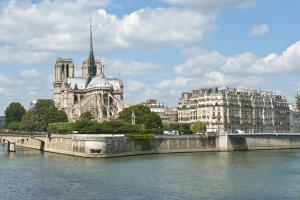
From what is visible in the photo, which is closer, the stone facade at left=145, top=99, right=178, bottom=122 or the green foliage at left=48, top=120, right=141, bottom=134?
the green foliage at left=48, top=120, right=141, bottom=134

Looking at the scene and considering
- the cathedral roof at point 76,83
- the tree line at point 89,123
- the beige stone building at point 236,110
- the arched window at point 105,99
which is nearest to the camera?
the tree line at point 89,123

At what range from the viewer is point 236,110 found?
11575 centimetres

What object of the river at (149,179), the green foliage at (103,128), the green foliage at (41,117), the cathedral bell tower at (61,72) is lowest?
the river at (149,179)

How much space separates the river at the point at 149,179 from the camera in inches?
1474

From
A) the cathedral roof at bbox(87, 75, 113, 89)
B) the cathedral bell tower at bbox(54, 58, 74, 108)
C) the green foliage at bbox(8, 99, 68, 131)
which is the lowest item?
the green foliage at bbox(8, 99, 68, 131)

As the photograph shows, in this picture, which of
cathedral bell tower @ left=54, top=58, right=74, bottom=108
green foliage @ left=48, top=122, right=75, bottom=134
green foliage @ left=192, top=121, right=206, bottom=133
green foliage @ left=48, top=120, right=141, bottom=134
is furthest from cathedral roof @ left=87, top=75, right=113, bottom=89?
green foliage @ left=48, top=120, right=141, bottom=134

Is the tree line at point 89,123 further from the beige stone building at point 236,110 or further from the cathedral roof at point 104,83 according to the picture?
the cathedral roof at point 104,83

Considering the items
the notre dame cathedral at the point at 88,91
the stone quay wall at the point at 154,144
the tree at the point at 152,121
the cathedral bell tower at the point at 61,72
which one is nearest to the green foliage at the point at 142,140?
the stone quay wall at the point at 154,144

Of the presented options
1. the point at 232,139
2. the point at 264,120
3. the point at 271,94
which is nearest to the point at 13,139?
the point at 232,139

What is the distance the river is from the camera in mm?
37438

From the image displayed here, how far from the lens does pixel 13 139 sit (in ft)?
278

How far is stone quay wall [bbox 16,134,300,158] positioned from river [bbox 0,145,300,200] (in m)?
5.44

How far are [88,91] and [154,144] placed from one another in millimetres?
59229

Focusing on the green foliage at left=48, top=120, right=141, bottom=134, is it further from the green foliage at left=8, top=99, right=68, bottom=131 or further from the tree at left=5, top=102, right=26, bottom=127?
the tree at left=5, top=102, right=26, bottom=127
